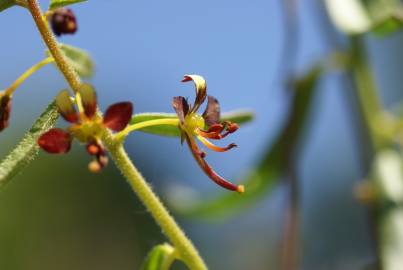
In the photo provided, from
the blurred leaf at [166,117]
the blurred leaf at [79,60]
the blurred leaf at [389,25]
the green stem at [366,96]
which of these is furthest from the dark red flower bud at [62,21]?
the green stem at [366,96]

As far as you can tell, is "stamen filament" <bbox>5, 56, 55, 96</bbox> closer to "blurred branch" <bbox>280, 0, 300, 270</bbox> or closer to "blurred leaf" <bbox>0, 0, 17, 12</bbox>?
"blurred leaf" <bbox>0, 0, 17, 12</bbox>

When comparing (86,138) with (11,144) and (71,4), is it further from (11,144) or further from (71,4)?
(11,144)

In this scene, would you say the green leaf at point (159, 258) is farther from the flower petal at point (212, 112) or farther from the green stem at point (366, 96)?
the green stem at point (366, 96)

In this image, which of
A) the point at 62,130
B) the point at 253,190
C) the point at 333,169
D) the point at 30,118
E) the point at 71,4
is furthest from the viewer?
the point at 333,169

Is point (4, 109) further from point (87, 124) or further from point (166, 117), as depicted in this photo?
point (166, 117)

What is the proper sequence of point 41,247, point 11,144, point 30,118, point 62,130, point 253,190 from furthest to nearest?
point 30,118, point 11,144, point 41,247, point 253,190, point 62,130

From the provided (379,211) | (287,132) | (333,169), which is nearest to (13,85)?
(379,211)
